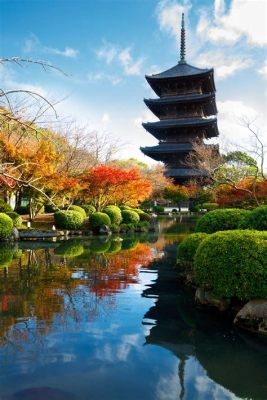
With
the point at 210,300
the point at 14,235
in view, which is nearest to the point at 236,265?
the point at 210,300

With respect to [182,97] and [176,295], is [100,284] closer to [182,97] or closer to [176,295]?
[176,295]

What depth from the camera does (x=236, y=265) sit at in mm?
5836

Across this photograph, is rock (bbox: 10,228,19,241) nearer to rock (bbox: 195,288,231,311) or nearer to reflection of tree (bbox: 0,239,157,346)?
reflection of tree (bbox: 0,239,157,346)

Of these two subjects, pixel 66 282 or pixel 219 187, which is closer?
pixel 66 282

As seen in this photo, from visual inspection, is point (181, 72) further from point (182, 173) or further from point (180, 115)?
point (182, 173)

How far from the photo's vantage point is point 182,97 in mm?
42656

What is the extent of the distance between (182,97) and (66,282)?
37.7 m

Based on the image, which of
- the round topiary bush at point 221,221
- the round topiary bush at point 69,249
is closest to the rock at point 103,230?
the round topiary bush at point 69,249

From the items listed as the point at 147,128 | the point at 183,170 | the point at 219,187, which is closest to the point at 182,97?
the point at 147,128

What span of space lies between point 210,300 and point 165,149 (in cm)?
3713

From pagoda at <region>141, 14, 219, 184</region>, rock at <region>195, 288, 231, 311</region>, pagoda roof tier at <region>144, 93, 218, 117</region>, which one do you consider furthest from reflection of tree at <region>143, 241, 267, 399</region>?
pagoda roof tier at <region>144, 93, 218, 117</region>

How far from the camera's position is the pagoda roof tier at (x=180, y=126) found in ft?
135

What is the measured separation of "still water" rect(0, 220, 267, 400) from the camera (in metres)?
3.88

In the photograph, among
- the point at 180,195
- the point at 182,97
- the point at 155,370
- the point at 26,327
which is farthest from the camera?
the point at 182,97
